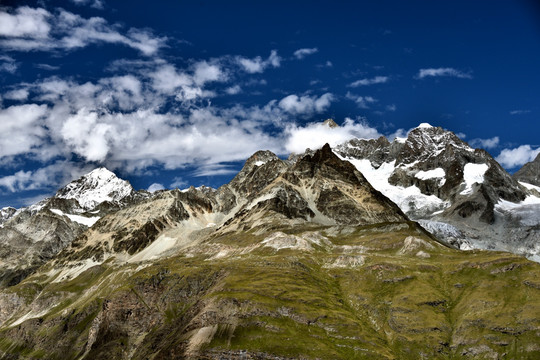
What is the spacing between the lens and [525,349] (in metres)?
199
